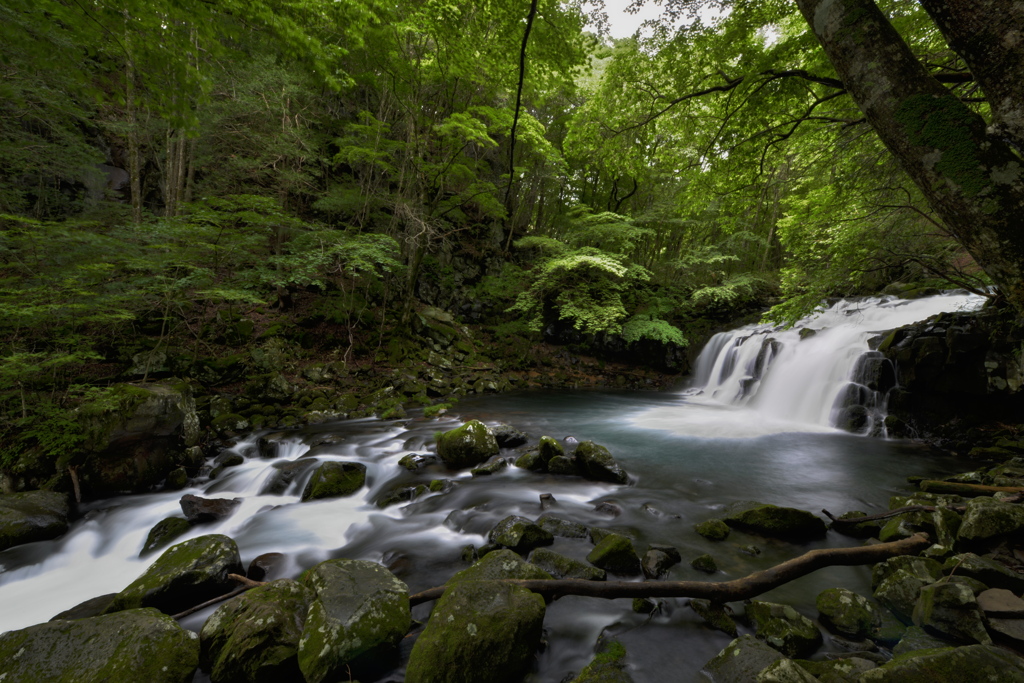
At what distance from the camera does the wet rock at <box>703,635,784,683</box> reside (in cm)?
212

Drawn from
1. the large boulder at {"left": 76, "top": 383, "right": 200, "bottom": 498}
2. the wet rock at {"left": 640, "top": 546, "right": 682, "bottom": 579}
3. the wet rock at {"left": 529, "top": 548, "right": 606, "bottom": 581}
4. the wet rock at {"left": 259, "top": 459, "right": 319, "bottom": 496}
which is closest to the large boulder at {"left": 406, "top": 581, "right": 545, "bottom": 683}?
the wet rock at {"left": 529, "top": 548, "right": 606, "bottom": 581}

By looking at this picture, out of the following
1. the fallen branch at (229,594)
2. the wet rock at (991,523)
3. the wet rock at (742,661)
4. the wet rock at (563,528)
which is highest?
the wet rock at (991,523)

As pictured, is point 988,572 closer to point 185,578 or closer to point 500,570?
point 500,570

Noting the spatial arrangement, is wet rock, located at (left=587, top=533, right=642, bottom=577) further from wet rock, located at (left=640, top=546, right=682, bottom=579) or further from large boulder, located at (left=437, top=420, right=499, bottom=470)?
large boulder, located at (left=437, top=420, right=499, bottom=470)

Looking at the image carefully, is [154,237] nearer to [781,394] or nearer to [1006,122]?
[1006,122]

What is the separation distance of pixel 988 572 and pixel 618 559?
247cm

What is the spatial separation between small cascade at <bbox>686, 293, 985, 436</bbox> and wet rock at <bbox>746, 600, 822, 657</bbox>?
7.79 metres

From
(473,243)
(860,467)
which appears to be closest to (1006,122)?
(860,467)

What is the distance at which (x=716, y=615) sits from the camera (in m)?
2.85

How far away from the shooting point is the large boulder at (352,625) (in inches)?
92.4

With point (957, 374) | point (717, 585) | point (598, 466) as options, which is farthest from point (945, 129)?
point (957, 374)

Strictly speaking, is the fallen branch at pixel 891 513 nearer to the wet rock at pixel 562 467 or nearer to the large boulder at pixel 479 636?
the large boulder at pixel 479 636

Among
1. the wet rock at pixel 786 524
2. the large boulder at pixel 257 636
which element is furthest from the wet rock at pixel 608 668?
the wet rock at pixel 786 524

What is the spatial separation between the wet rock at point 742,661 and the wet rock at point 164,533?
5.39 meters
